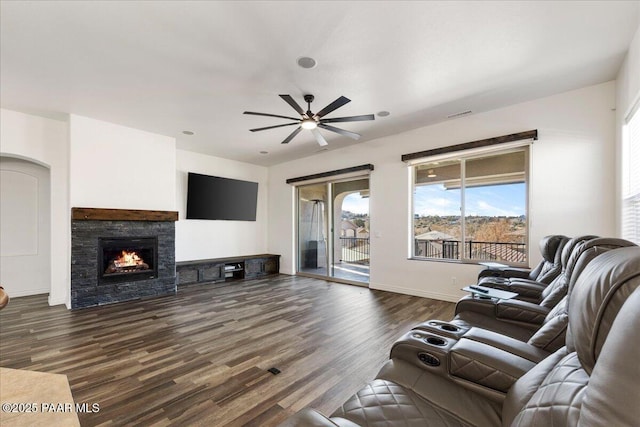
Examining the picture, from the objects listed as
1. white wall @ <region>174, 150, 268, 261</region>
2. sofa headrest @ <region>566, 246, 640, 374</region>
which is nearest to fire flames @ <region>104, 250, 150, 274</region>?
white wall @ <region>174, 150, 268, 261</region>

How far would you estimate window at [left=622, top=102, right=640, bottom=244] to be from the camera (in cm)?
272

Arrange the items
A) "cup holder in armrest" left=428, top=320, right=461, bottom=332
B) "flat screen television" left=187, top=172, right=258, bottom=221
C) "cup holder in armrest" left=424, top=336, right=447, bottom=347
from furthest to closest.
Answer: "flat screen television" left=187, top=172, right=258, bottom=221
"cup holder in armrest" left=428, top=320, right=461, bottom=332
"cup holder in armrest" left=424, top=336, right=447, bottom=347

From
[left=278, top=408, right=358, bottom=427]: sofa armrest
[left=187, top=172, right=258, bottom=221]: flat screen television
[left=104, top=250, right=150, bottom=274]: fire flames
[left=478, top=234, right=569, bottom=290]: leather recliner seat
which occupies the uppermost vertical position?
[left=187, top=172, right=258, bottom=221]: flat screen television

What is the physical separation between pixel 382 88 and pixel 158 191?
4.32m

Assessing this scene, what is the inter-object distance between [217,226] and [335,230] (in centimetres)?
285

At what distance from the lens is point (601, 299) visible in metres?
0.85

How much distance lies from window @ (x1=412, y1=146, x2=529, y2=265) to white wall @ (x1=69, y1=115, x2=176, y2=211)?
15.5 ft

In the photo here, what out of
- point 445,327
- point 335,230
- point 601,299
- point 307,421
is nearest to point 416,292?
point 335,230

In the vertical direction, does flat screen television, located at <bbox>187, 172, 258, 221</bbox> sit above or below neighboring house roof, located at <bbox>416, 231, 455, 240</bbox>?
above

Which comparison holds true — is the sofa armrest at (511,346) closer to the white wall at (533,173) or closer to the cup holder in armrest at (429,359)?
the cup holder in armrest at (429,359)

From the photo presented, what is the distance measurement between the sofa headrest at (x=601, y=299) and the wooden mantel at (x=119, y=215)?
5.59 metres

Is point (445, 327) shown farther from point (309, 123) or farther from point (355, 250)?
point (355, 250)

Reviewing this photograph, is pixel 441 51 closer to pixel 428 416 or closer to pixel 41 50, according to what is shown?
pixel 428 416

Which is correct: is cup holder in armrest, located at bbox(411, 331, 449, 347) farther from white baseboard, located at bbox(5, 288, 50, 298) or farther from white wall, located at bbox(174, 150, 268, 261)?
white baseboard, located at bbox(5, 288, 50, 298)
